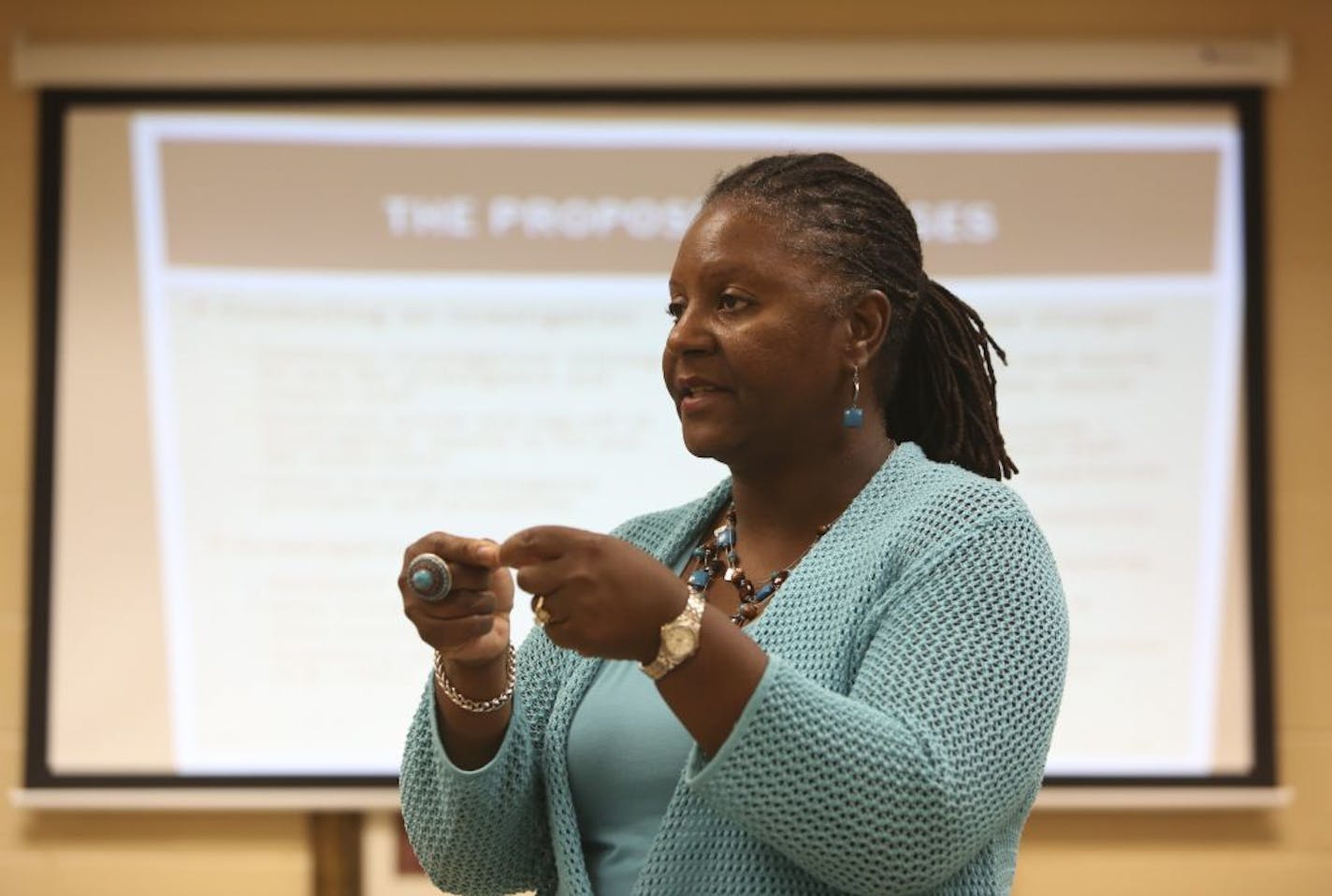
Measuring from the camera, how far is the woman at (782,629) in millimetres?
1029

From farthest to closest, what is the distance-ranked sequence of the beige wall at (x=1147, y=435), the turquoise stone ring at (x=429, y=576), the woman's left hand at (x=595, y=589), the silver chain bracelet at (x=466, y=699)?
the beige wall at (x=1147, y=435) < the silver chain bracelet at (x=466, y=699) < the turquoise stone ring at (x=429, y=576) < the woman's left hand at (x=595, y=589)

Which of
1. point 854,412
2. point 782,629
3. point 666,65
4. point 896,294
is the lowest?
point 782,629

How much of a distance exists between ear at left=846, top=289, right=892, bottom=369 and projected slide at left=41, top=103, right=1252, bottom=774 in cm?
190

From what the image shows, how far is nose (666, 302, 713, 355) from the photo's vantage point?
1.30m

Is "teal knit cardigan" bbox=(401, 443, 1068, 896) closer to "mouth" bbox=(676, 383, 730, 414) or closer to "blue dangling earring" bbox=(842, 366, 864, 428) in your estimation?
"blue dangling earring" bbox=(842, 366, 864, 428)

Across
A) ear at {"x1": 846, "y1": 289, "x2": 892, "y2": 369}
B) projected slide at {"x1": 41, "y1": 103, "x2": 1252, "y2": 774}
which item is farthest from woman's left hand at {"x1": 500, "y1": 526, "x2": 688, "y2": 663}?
projected slide at {"x1": 41, "y1": 103, "x2": 1252, "y2": 774}

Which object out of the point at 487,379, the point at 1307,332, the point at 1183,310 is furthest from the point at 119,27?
the point at 1307,332

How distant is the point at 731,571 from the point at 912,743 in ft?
1.23

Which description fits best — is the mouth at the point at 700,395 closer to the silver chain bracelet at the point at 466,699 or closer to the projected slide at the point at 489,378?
the silver chain bracelet at the point at 466,699

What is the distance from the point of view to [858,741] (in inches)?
40.6

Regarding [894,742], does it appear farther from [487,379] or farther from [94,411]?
[94,411]

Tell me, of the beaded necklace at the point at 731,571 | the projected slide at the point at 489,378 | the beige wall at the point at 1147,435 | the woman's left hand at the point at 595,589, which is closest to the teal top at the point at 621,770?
the beaded necklace at the point at 731,571

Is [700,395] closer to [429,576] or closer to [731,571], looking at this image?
[731,571]

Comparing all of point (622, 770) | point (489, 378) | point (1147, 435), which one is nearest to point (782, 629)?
point (622, 770)
